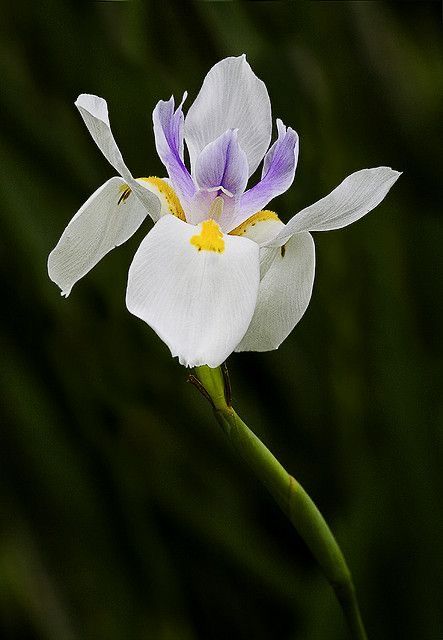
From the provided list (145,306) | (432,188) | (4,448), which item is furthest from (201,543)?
(145,306)

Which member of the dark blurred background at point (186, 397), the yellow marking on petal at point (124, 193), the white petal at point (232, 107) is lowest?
the dark blurred background at point (186, 397)

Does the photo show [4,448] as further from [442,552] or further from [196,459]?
[442,552]

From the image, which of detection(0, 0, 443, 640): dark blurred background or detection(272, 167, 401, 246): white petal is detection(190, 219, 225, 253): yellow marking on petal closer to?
detection(272, 167, 401, 246): white petal

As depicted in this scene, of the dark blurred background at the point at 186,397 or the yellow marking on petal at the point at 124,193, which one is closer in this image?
the yellow marking on petal at the point at 124,193

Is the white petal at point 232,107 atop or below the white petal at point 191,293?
atop

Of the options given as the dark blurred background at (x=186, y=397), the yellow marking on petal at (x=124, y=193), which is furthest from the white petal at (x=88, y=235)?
the dark blurred background at (x=186, y=397)

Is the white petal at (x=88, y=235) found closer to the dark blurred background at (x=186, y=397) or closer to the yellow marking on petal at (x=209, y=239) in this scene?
the yellow marking on petal at (x=209, y=239)

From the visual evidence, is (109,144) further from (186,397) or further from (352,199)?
(186,397)
